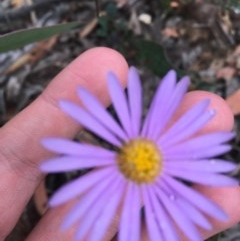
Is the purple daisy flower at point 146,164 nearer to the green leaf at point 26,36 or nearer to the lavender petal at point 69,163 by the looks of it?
the lavender petal at point 69,163

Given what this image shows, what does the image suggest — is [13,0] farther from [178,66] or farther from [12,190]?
[12,190]

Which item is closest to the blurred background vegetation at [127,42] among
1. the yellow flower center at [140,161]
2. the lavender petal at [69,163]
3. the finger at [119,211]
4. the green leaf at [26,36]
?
the finger at [119,211]

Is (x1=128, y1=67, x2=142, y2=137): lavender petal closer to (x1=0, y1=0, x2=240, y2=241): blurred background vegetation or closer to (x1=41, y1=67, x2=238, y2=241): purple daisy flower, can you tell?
(x1=41, y1=67, x2=238, y2=241): purple daisy flower

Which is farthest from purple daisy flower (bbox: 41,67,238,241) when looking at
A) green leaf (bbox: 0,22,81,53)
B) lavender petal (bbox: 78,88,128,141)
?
green leaf (bbox: 0,22,81,53)

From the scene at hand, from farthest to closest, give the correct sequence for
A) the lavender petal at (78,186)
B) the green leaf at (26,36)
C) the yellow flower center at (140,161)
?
the green leaf at (26,36) → the yellow flower center at (140,161) → the lavender petal at (78,186)

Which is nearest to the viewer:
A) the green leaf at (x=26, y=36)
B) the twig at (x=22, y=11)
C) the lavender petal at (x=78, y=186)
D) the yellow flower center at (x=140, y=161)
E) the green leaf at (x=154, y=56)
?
the lavender petal at (x=78, y=186)

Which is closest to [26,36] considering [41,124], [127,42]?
[41,124]

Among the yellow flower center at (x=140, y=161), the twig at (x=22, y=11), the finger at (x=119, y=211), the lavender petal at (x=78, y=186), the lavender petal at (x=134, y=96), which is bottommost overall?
the finger at (x=119, y=211)
